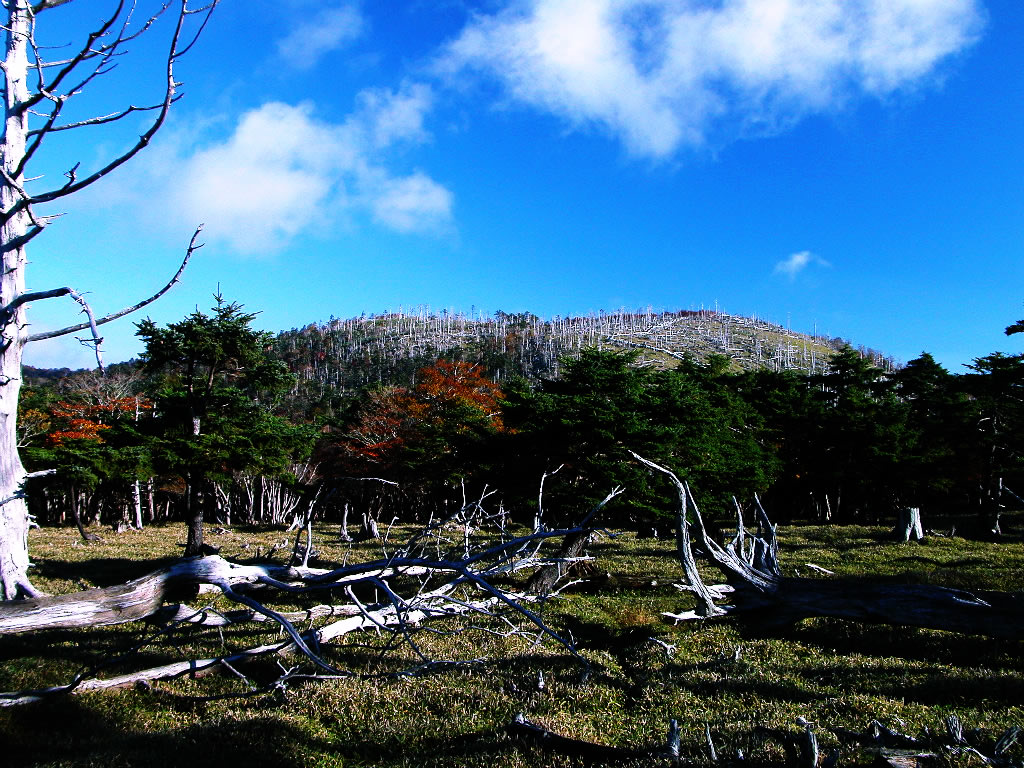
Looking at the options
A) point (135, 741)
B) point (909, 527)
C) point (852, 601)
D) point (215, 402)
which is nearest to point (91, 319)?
point (135, 741)

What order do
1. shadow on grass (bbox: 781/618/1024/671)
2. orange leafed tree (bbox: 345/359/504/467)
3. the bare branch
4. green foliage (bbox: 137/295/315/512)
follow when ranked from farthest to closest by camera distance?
1. orange leafed tree (bbox: 345/359/504/467)
2. green foliage (bbox: 137/295/315/512)
3. shadow on grass (bbox: 781/618/1024/671)
4. the bare branch

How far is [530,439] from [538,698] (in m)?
11.3

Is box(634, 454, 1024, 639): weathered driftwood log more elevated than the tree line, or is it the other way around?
the tree line

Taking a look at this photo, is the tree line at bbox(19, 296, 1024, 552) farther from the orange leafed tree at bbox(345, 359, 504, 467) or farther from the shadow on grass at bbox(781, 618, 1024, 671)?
the shadow on grass at bbox(781, 618, 1024, 671)

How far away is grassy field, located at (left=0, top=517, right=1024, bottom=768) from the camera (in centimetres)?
604

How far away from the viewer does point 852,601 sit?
793 cm

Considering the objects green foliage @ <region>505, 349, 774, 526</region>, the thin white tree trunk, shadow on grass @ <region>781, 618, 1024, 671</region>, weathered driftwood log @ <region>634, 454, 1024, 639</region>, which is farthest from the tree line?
shadow on grass @ <region>781, 618, 1024, 671</region>

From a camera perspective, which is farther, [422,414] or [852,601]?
[422,414]

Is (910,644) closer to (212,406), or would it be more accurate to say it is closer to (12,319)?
(12,319)

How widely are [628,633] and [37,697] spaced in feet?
31.2

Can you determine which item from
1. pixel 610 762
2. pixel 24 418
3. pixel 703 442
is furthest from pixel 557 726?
pixel 24 418

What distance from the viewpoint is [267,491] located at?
2222 inches

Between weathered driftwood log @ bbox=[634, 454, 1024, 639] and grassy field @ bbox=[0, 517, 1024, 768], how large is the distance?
0.99 metres

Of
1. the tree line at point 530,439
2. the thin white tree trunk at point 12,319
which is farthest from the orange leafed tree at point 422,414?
the thin white tree trunk at point 12,319
